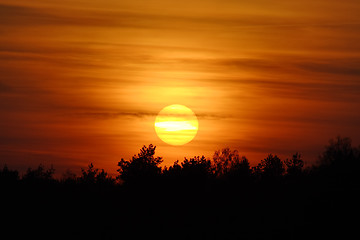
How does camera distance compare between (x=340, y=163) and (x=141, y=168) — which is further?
Result: (x=141, y=168)

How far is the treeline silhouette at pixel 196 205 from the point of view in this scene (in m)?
68.8

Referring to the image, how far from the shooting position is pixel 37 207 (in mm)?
86750

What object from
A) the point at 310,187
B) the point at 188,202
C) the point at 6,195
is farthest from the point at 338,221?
the point at 6,195

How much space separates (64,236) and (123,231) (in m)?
5.30

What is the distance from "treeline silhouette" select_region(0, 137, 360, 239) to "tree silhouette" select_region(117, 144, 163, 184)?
350 mm

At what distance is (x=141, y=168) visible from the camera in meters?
104

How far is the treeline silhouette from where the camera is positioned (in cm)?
6881

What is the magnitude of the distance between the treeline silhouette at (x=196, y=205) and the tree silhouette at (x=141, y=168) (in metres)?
0.35

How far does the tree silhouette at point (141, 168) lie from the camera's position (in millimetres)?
97812

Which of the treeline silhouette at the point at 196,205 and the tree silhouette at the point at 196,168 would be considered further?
the tree silhouette at the point at 196,168

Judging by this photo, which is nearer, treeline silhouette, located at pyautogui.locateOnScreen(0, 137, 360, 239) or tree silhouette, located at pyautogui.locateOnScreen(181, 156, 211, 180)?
treeline silhouette, located at pyautogui.locateOnScreen(0, 137, 360, 239)

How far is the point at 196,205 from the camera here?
7900 centimetres

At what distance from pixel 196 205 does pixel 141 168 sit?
2539 cm

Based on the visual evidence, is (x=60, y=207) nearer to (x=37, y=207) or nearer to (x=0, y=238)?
(x=37, y=207)
